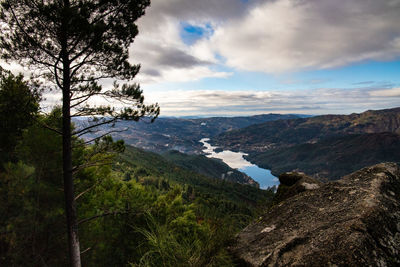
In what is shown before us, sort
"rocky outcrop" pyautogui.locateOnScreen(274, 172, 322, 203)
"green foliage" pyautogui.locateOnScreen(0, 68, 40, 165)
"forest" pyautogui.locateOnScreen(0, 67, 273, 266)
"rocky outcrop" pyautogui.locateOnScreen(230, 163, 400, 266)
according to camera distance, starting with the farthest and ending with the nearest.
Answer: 1. "forest" pyautogui.locateOnScreen(0, 67, 273, 266)
2. "green foliage" pyautogui.locateOnScreen(0, 68, 40, 165)
3. "rocky outcrop" pyautogui.locateOnScreen(274, 172, 322, 203)
4. "rocky outcrop" pyautogui.locateOnScreen(230, 163, 400, 266)

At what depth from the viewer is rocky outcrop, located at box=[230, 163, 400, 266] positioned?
10.5ft

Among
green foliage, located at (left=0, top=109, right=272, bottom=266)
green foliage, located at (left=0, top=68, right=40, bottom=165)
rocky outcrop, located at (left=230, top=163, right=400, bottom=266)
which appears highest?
green foliage, located at (left=0, top=68, right=40, bottom=165)

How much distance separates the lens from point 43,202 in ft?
34.9

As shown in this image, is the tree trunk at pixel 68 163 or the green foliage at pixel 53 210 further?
the green foliage at pixel 53 210

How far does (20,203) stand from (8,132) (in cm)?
381

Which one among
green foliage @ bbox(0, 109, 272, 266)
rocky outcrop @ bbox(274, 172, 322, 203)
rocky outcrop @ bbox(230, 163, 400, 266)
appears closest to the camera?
rocky outcrop @ bbox(230, 163, 400, 266)

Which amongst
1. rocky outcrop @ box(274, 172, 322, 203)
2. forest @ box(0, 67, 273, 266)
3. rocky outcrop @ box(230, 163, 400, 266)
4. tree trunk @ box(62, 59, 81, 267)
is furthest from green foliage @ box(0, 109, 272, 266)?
rocky outcrop @ box(230, 163, 400, 266)

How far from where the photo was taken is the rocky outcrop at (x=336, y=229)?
10.5 feet

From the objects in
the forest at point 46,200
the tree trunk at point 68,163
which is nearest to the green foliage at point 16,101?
the forest at point 46,200

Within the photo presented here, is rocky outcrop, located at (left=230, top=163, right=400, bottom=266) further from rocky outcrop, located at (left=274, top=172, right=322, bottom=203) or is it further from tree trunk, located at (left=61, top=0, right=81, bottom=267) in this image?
tree trunk, located at (left=61, top=0, right=81, bottom=267)

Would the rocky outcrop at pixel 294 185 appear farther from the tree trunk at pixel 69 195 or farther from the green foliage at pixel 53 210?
the tree trunk at pixel 69 195

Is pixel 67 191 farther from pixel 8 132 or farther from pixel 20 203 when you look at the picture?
pixel 8 132

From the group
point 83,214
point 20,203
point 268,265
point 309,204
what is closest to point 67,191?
point 20,203

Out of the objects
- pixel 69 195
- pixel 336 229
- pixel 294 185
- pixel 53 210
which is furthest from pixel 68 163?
pixel 336 229
